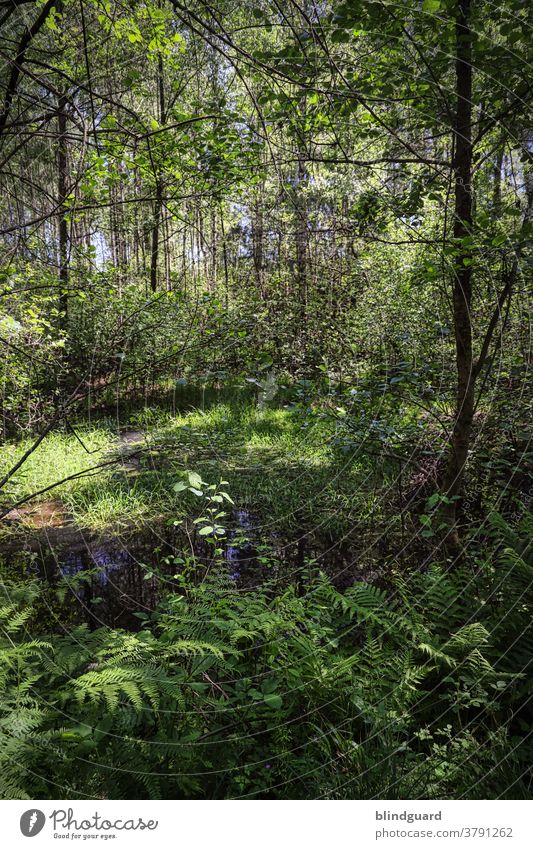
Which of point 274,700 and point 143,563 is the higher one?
point 274,700

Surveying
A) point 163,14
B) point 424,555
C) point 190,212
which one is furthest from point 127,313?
point 424,555

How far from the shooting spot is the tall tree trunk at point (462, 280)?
1896mm

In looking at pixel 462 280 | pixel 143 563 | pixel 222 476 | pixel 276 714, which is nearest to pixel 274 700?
pixel 276 714

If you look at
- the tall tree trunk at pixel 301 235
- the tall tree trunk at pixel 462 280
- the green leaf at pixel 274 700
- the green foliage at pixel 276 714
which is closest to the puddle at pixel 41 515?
the green foliage at pixel 276 714

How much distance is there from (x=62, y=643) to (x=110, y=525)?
2.21 meters

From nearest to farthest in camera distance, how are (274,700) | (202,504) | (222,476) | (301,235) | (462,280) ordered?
(274,700) < (462,280) < (301,235) < (202,504) < (222,476)

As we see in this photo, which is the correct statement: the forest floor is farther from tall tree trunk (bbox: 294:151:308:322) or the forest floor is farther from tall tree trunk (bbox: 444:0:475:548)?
tall tree trunk (bbox: 294:151:308:322)

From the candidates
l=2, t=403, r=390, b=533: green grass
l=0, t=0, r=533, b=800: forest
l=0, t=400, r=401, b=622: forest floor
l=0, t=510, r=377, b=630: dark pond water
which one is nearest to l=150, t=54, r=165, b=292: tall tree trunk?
l=0, t=0, r=533, b=800: forest

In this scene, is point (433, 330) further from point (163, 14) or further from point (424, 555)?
point (163, 14)

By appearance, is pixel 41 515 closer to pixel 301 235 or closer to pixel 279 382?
pixel 279 382

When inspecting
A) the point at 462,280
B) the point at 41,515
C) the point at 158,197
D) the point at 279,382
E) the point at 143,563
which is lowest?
the point at 143,563

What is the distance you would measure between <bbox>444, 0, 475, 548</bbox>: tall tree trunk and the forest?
2 centimetres

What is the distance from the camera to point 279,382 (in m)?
3.38

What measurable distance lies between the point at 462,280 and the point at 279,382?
1.63m
